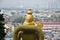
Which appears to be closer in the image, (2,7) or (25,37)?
(25,37)

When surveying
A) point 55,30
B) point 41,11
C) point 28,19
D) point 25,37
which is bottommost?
point 55,30

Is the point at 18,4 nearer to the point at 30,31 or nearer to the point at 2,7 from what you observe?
the point at 2,7

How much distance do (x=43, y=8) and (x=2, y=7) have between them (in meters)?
→ 1.20

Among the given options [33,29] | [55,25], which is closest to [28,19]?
[33,29]

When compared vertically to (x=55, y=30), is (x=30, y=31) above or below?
above

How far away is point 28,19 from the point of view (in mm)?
1955

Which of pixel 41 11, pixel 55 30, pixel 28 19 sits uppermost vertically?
pixel 28 19

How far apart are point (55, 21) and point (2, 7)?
160 centimetres

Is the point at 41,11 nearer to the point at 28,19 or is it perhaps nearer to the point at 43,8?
the point at 43,8

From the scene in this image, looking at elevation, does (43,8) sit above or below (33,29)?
below

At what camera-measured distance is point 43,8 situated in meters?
6.72

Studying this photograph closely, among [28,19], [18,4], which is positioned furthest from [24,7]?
[28,19]

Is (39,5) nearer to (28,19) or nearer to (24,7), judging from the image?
(24,7)

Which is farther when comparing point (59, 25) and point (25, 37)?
point (59, 25)
